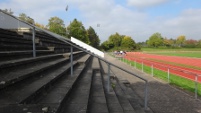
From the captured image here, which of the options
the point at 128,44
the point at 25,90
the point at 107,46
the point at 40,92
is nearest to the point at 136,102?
the point at 40,92

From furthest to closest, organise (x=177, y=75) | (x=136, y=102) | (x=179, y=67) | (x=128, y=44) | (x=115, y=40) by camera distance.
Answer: (x=115, y=40) → (x=128, y=44) → (x=179, y=67) → (x=177, y=75) → (x=136, y=102)

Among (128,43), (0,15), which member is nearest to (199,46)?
(128,43)

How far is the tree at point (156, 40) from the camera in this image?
132 m

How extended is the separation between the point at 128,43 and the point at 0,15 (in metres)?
99.5

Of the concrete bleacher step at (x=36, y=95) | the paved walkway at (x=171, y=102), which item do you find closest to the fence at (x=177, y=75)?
the paved walkway at (x=171, y=102)

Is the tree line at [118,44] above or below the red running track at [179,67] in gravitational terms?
above

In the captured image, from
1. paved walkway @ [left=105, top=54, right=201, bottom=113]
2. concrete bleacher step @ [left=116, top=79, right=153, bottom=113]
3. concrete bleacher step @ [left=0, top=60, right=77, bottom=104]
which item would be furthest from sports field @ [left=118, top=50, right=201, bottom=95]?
concrete bleacher step @ [left=0, top=60, right=77, bottom=104]

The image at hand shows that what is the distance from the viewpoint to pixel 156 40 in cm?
13275

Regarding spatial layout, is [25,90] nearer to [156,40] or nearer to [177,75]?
[177,75]

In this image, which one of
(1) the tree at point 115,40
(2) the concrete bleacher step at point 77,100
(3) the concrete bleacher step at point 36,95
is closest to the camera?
(3) the concrete bleacher step at point 36,95

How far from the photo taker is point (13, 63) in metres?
4.29

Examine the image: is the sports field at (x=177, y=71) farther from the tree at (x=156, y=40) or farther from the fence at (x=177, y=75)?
the tree at (x=156, y=40)

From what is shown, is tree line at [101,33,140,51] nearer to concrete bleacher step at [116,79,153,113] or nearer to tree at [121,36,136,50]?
tree at [121,36,136,50]

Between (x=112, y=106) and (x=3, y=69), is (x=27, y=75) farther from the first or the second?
(x=112, y=106)
